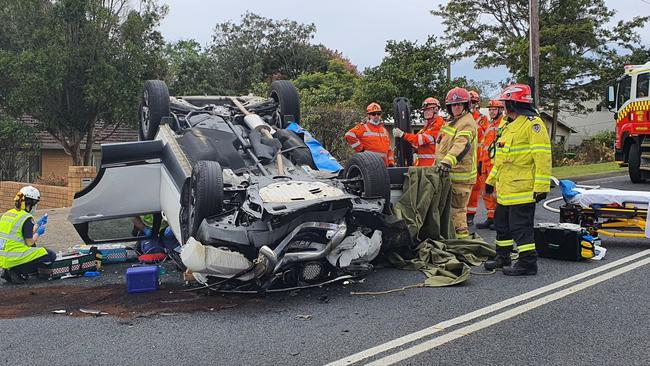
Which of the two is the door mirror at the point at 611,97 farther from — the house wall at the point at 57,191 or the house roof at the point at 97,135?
the house roof at the point at 97,135

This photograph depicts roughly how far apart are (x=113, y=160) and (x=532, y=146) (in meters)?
4.44

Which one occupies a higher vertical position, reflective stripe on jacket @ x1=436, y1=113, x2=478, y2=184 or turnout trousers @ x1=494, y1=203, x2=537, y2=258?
reflective stripe on jacket @ x1=436, y1=113, x2=478, y2=184

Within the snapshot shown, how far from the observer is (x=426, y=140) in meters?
8.30

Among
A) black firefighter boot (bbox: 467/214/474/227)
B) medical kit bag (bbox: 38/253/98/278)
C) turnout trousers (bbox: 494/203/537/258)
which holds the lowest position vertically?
medical kit bag (bbox: 38/253/98/278)

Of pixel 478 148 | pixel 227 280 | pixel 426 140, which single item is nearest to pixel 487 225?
pixel 478 148

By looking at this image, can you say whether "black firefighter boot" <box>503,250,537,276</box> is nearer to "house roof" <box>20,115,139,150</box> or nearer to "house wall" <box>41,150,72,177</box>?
"house roof" <box>20,115,139,150</box>

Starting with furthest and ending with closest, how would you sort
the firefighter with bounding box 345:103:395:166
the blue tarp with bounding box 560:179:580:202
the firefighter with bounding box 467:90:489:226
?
1. the firefighter with bounding box 345:103:395:166
2. the firefighter with bounding box 467:90:489:226
3. the blue tarp with bounding box 560:179:580:202

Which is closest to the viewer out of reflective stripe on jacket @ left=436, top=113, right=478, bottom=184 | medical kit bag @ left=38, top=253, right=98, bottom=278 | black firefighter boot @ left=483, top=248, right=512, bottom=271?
black firefighter boot @ left=483, top=248, right=512, bottom=271

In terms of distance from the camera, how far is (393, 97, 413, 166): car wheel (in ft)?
27.9

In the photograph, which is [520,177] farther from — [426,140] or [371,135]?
[371,135]

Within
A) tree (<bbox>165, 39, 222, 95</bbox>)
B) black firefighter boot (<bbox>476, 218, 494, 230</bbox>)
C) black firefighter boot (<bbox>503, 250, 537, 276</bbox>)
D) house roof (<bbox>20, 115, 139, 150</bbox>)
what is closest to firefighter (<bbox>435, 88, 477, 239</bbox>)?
black firefighter boot (<bbox>503, 250, 537, 276</bbox>)

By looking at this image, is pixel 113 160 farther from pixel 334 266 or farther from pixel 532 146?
pixel 532 146

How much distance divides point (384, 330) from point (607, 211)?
13.3ft

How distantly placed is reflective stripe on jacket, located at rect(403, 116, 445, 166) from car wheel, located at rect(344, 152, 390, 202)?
245 cm
